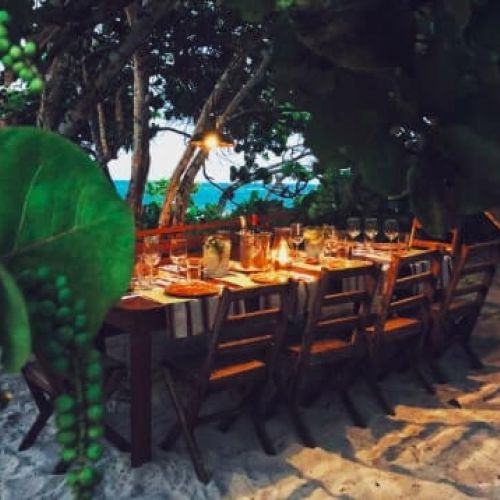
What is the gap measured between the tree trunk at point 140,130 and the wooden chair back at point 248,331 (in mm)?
4577

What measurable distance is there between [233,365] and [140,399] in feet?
1.51

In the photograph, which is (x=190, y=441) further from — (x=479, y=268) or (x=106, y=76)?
(x=106, y=76)

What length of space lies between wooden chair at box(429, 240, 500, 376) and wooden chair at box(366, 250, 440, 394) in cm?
11

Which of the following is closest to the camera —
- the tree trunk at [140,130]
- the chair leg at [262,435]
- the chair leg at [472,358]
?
the chair leg at [262,435]

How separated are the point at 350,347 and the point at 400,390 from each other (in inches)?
28.4

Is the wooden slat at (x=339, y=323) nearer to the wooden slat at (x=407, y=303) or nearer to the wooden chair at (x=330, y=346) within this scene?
the wooden chair at (x=330, y=346)

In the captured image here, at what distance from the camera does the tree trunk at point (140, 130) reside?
8094 mm

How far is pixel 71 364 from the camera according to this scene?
0.82ft

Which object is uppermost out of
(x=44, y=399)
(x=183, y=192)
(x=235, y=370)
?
(x=183, y=192)

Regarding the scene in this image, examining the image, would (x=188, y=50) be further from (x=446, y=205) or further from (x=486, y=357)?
(x=446, y=205)

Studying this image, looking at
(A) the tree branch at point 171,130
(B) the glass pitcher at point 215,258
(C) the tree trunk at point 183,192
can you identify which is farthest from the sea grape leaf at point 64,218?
(A) the tree branch at point 171,130

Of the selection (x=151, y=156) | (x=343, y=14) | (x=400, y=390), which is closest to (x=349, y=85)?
(x=343, y=14)

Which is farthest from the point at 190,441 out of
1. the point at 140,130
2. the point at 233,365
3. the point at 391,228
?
the point at 140,130

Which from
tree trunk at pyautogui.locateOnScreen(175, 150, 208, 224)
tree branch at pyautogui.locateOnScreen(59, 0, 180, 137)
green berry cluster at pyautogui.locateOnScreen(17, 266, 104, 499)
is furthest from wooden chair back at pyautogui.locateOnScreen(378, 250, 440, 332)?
tree trunk at pyautogui.locateOnScreen(175, 150, 208, 224)
